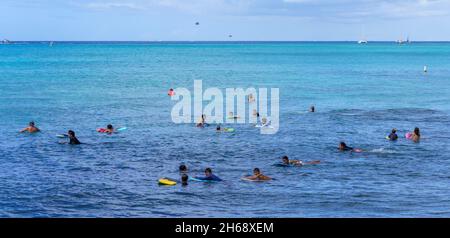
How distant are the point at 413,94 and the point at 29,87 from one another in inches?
2009

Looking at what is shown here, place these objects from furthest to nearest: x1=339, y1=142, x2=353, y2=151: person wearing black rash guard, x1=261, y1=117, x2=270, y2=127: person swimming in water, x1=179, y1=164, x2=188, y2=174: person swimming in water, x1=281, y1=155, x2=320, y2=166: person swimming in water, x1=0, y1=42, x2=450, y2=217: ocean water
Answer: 1. x1=261, y1=117, x2=270, y2=127: person swimming in water
2. x1=339, y1=142, x2=353, y2=151: person wearing black rash guard
3. x1=281, y1=155, x2=320, y2=166: person swimming in water
4. x1=179, y1=164, x2=188, y2=174: person swimming in water
5. x1=0, y1=42, x2=450, y2=217: ocean water

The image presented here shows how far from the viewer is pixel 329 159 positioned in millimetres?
34531

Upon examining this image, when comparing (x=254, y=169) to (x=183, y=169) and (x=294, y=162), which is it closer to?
(x=183, y=169)

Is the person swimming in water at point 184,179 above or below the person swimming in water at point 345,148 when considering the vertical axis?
below

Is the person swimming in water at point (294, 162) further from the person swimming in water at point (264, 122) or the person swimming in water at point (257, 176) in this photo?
the person swimming in water at point (264, 122)

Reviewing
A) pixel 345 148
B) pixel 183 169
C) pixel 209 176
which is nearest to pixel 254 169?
pixel 209 176

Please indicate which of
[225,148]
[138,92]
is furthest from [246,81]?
[225,148]

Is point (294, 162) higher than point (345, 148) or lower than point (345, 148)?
lower

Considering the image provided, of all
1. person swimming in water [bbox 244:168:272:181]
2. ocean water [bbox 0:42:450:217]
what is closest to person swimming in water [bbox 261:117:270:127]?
ocean water [bbox 0:42:450:217]

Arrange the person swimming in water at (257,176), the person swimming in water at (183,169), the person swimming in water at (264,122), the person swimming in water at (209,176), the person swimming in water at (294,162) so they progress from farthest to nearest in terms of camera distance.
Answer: the person swimming in water at (264,122) → the person swimming in water at (294,162) → the person swimming in water at (183,169) → the person swimming in water at (257,176) → the person swimming in water at (209,176)

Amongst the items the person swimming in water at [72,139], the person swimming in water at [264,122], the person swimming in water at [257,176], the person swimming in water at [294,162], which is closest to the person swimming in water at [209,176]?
the person swimming in water at [257,176]

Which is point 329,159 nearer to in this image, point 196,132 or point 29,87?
point 196,132

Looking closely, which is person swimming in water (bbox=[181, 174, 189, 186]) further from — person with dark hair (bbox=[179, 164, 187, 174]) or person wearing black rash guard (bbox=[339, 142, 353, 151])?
person wearing black rash guard (bbox=[339, 142, 353, 151])
